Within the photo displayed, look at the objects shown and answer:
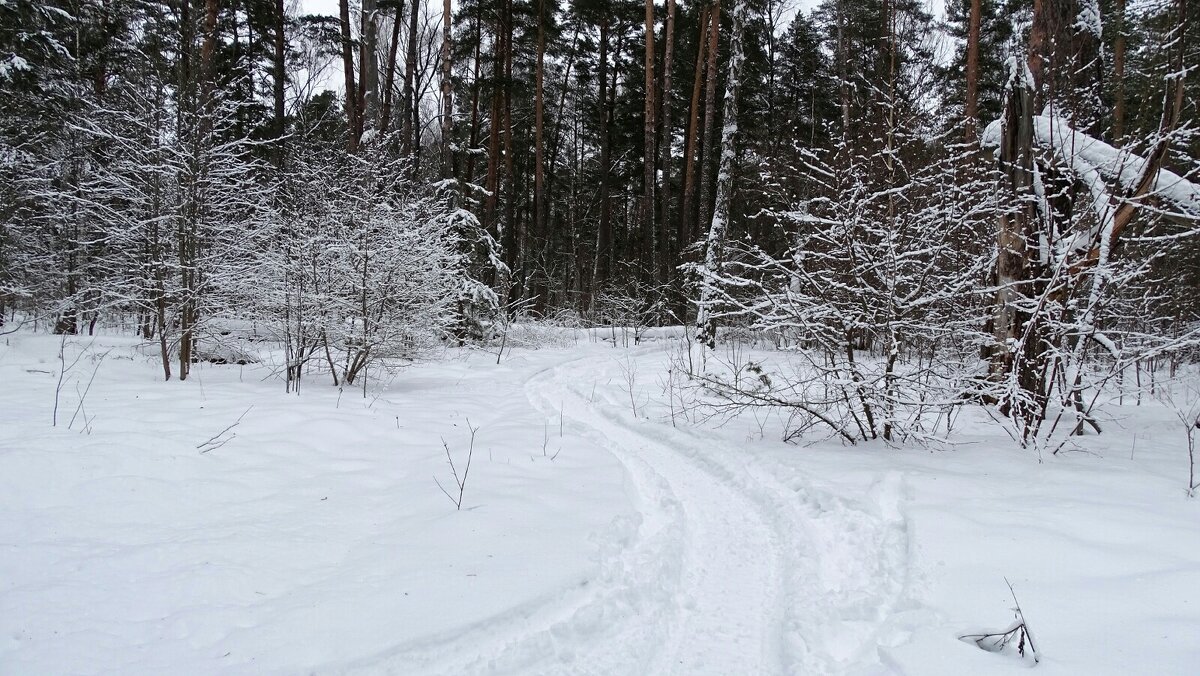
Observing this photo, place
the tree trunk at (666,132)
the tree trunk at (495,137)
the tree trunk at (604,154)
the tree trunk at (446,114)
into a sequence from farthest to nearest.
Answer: the tree trunk at (604,154) → the tree trunk at (666,132) → the tree trunk at (495,137) → the tree trunk at (446,114)

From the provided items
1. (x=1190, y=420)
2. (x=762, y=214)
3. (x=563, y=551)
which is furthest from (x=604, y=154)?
(x=563, y=551)

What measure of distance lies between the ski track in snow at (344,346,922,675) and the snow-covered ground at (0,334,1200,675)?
14 mm

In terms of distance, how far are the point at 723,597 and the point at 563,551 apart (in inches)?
35.1

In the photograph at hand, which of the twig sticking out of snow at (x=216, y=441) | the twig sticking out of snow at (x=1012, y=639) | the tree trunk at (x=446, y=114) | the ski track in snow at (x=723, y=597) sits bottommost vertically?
the ski track in snow at (x=723, y=597)

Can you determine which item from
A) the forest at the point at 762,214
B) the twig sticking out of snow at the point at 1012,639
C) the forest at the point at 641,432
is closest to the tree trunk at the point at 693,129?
the forest at the point at 762,214

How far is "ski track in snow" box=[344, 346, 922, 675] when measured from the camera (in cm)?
234

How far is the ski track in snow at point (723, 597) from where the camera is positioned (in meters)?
2.34

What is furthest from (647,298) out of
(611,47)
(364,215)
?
(364,215)

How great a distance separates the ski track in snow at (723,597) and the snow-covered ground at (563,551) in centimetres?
1

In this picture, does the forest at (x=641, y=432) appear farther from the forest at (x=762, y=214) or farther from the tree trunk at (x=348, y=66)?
the tree trunk at (x=348, y=66)

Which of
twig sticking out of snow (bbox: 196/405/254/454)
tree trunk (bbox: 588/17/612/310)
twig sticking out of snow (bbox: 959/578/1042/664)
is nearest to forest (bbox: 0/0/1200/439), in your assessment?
twig sticking out of snow (bbox: 196/405/254/454)

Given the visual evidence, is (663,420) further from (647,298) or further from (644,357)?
(647,298)

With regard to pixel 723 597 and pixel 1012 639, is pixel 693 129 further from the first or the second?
pixel 1012 639

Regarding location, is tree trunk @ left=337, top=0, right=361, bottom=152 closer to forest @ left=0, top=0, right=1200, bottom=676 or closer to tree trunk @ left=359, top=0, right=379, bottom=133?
tree trunk @ left=359, top=0, right=379, bottom=133
